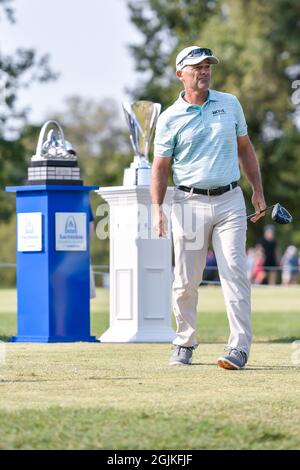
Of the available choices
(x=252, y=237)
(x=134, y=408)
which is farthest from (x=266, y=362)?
(x=252, y=237)

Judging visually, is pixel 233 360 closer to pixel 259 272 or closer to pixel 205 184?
pixel 205 184

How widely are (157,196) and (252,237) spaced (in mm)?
56980

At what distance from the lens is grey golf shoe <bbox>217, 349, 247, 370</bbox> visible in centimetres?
1004

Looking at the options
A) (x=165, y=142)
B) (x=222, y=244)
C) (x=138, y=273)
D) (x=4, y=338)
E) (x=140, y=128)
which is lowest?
(x=4, y=338)

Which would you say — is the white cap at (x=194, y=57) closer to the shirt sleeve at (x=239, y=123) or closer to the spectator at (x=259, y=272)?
the shirt sleeve at (x=239, y=123)

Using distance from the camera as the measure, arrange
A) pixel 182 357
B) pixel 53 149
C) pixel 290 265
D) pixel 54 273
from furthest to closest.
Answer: pixel 290 265 → pixel 53 149 → pixel 54 273 → pixel 182 357

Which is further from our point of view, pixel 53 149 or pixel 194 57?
pixel 53 149

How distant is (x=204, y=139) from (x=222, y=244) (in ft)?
2.69

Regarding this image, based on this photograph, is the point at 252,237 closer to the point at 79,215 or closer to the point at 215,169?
the point at 79,215

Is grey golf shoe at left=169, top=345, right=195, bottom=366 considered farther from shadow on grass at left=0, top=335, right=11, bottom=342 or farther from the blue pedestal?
shadow on grass at left=0, top=335, right=11, bottom=342

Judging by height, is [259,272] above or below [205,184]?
below

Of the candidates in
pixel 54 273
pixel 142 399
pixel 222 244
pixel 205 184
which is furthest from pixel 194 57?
pixel 54 273

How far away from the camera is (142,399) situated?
7.98 metres

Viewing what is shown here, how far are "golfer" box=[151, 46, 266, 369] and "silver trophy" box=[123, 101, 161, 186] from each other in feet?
14.8
